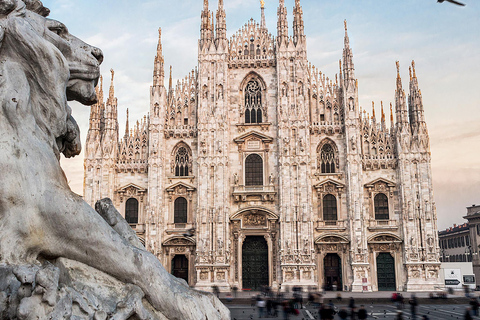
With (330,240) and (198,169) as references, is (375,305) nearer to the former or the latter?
(330,240)

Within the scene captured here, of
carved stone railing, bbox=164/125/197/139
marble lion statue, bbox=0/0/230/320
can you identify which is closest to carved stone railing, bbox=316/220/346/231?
carved stone railing, bbox=164/125/197/139

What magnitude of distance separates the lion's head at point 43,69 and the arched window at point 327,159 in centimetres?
2870

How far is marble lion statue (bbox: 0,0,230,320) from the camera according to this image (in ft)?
16.4

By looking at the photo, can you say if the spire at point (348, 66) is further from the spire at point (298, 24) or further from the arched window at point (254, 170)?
the arched window at point (254, 170)

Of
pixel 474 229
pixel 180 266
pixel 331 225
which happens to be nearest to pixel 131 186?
pixel 180 266

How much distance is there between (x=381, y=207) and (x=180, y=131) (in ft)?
47.4

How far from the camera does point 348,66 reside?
34.5 m

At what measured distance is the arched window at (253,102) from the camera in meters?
35.2

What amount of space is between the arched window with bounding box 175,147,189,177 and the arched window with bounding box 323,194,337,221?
970cm

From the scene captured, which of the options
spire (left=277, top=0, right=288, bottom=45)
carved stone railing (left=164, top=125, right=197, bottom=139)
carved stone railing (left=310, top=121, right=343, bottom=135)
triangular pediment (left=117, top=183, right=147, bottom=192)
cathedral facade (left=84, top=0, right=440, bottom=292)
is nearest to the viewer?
cathedral facade (left=84, top=0, right=440, bottom=292)

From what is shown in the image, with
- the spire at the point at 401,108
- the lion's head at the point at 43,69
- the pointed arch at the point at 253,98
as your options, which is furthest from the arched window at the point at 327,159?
the lion's head at the point at 43,69

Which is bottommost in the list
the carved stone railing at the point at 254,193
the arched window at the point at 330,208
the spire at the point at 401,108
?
the arched window at the point at 330,208

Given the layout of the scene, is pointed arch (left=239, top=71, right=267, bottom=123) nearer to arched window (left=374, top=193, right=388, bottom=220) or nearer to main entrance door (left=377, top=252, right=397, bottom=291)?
arched window (left=374, top=193, right=388, bottom=220)

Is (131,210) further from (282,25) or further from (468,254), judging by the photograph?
(468,254)
